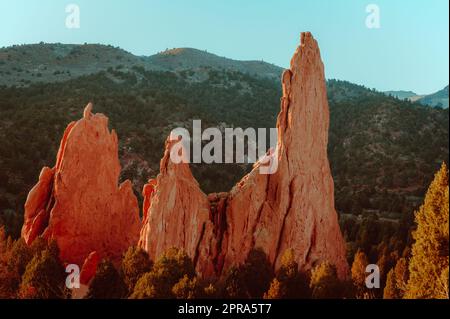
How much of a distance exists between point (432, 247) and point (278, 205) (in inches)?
306

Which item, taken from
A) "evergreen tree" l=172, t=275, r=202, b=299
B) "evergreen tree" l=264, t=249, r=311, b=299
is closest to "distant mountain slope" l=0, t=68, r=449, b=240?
"evergreen tree" l=172, t=275, r=202, b=299

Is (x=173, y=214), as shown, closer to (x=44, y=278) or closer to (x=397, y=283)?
(x=44, y=278)

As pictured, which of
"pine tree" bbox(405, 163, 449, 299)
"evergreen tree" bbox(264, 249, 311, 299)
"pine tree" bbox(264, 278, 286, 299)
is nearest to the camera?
"pine tree" bbox(405, 163, 449, 299)

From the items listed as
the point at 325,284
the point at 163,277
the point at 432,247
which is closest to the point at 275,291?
the point at 325,284

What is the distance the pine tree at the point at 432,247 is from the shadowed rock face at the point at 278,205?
536 cm

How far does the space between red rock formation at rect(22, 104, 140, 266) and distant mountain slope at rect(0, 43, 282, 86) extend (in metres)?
78.1

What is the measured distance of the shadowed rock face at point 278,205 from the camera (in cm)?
2458

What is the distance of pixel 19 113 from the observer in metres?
70.9

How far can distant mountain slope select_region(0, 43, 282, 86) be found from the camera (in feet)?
356

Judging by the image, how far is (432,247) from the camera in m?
21.0

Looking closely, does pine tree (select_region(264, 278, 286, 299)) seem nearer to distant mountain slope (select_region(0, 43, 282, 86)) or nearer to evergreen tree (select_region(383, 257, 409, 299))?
evergreen tree (select_region(383, 257, 409, 299))

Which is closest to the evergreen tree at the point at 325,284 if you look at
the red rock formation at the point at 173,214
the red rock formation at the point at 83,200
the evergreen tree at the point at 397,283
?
the evergreen tree at the point at 397,283
